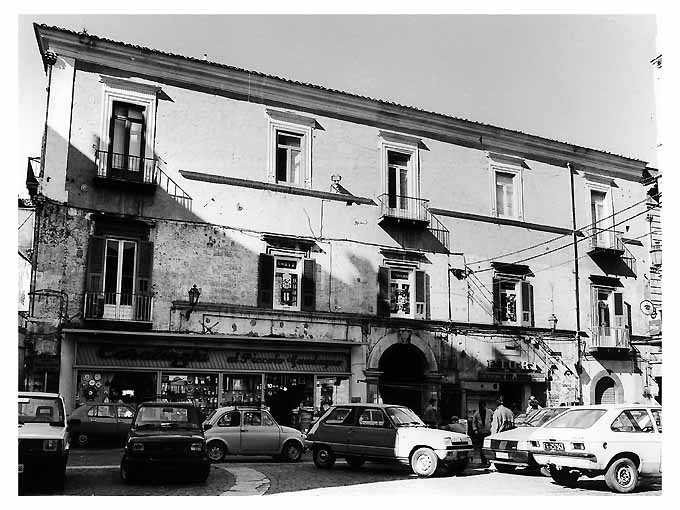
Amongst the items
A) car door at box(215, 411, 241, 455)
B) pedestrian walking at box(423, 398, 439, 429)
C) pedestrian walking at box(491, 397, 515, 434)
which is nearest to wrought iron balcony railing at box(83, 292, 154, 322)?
car door at box(215, 411, 241, 455)

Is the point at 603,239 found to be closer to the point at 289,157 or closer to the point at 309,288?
the point at 309,288

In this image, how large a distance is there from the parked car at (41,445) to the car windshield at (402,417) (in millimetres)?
4666

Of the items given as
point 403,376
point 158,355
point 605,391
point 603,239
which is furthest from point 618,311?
point 158,355

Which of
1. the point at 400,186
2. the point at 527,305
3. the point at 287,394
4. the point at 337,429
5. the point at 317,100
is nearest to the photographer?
the point at 337,429

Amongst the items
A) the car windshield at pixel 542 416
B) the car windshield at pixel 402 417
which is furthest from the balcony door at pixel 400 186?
the car windshield at pixel 542 416

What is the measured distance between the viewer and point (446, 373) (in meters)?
14.7

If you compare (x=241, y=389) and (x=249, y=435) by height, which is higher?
(x=241, y=389)

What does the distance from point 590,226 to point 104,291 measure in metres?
9.54

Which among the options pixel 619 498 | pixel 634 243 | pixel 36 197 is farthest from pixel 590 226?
pixel 36 197

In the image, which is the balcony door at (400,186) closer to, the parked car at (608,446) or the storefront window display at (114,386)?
the parked car at (608,446)

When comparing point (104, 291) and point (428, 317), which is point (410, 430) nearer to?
point (428, 317)

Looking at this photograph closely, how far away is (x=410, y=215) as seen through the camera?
14.6m

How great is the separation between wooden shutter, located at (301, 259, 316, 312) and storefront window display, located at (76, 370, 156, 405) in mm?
2931

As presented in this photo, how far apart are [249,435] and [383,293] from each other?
370 cm
